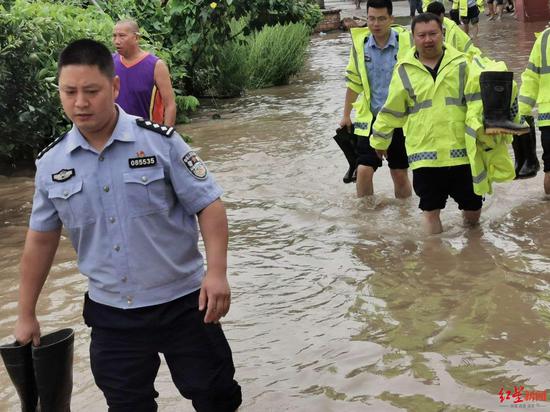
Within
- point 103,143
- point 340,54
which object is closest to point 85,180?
point 103,143

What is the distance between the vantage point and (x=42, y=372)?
3.17 m

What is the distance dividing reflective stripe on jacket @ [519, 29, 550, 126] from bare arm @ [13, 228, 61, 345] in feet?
14.6

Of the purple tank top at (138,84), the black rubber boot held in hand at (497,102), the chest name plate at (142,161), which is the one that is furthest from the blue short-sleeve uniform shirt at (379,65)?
the chest name plate at (142,161)

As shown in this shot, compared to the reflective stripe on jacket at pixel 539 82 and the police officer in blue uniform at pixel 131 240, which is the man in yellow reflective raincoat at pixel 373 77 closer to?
the reflective stripe on jacket at pixel 539 82

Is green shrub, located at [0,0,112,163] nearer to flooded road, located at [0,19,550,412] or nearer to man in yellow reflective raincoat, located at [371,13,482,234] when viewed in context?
flooded road, located at [0,19,550,412]

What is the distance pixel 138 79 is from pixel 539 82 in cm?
311

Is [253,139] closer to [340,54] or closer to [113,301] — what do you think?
[113,301]

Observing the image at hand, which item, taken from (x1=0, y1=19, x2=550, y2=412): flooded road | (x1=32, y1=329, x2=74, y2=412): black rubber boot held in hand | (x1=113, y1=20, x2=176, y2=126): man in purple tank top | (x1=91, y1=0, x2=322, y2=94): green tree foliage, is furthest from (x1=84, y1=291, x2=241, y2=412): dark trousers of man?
(x1=91, y1=0, x2=322, y2=94): green tree foliage

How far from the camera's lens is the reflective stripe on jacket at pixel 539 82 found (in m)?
6.44

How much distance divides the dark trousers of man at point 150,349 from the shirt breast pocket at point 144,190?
37 cm

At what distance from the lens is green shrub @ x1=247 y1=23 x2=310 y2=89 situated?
1505 cm

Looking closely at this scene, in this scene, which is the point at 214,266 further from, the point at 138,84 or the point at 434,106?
the point at 138,84

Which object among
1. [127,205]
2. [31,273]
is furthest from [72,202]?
[31,273]

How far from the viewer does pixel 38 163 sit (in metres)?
3.11
